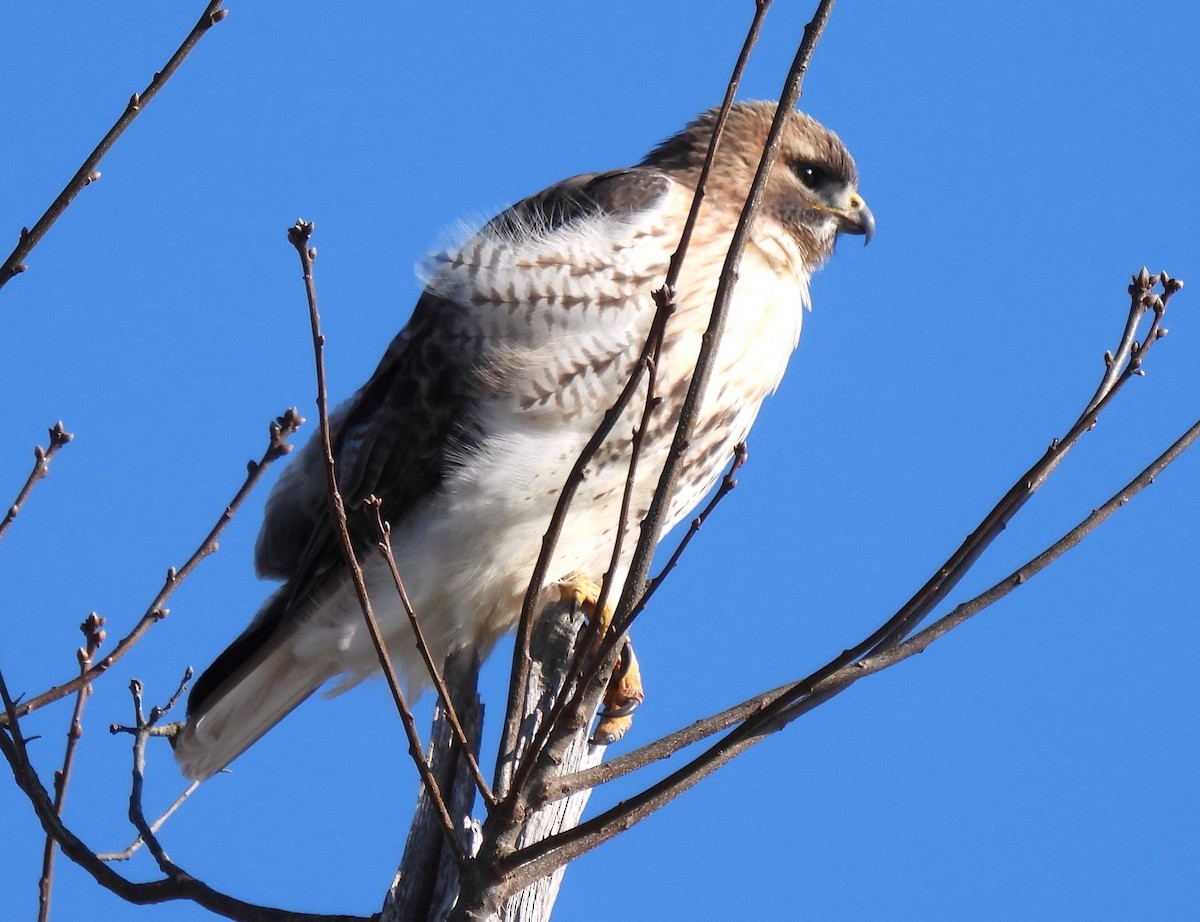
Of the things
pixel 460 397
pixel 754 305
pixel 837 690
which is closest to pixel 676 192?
pixel 754 305

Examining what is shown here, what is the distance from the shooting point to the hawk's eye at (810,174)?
441cm

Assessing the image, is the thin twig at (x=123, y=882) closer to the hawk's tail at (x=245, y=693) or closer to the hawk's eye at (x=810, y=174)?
the hawk's tail at (x=245, y=693)

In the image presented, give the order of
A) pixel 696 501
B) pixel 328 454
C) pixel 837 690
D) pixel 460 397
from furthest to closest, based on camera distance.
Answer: pixel 696 501 < pixel 460 397 < pixel 837 690 < pixel 328 454

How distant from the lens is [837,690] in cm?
236

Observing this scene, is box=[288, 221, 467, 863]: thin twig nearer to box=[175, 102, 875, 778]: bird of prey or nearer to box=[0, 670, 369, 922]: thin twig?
box=[0, 670, 369, 922]: thin twig

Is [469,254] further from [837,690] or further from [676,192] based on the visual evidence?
[837,690]

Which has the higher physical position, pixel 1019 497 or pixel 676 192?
pixel 676 192

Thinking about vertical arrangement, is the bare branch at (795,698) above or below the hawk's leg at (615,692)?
below

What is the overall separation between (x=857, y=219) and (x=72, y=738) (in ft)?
8.53

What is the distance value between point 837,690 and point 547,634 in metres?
1.17

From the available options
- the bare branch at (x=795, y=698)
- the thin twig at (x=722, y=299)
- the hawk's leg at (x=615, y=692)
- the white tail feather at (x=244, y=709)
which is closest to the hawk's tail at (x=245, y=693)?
the white tail feather at (x=244, y=709)

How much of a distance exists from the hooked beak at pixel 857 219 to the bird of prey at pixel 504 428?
1.04 ft

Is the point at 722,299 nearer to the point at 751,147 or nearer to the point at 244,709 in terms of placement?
the point at 244,709

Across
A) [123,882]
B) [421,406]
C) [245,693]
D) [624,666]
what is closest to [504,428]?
[421,406]
